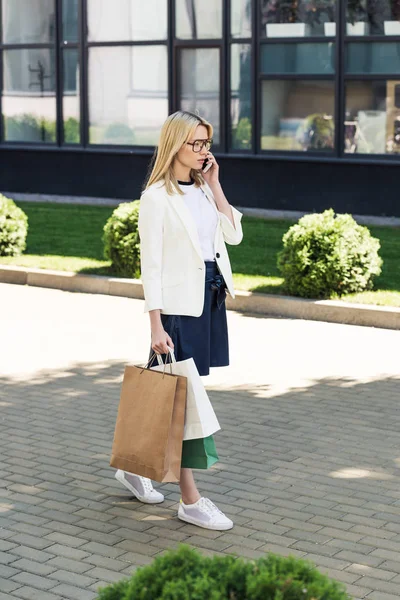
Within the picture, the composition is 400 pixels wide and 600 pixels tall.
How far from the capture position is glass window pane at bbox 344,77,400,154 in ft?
58.8

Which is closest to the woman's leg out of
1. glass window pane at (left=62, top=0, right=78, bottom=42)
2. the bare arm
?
the bare arm

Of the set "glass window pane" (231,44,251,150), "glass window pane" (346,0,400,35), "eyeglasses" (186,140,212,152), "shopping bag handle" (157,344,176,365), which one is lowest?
"shopping bag handle" (157,344,176,365)

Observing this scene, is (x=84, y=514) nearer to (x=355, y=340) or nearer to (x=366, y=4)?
(x=355, y=340)

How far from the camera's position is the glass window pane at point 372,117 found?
706 inches

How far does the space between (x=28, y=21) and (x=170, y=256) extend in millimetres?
17368

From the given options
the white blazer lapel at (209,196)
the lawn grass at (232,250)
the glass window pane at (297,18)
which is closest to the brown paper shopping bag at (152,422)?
the white blazer lapel at (209,196)

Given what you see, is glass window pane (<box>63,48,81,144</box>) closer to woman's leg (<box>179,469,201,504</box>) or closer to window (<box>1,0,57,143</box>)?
window (<box>1,0,57,143</box>)

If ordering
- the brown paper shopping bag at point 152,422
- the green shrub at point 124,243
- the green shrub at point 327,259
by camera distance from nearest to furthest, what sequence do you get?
the brown paper shopping bag at point 152,422, the green shrub at point 327,259, the green shrub at point 124,243

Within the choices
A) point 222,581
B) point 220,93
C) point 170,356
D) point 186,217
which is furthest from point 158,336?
point 220,93

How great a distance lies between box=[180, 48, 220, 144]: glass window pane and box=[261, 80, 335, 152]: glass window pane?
102cm

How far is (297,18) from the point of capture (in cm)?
1852

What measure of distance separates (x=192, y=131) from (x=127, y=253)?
24.3ft

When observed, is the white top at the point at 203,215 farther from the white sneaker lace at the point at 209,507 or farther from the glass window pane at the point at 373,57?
the glass window pane at the point at 373,57

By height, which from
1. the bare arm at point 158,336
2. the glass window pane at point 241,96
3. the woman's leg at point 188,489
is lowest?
the woman's leg at point 188,489
